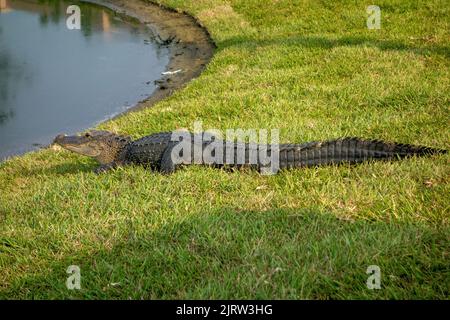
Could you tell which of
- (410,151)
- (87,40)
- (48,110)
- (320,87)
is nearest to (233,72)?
(320,87)

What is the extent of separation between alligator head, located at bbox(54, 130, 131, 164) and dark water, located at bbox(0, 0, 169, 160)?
304 centimetres

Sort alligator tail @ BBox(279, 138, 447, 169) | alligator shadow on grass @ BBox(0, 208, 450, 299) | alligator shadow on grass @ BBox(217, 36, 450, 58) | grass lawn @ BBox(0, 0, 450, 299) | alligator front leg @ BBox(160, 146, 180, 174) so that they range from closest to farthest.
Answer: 1. alligator shadow on grass @ BBox(0, 208, 450, 299)
2. grass lawn @ BBox(0, 0, 450, 299)
3. alligator tail @ BBox(279, 138, 447, 169)
4. alligator front leg @ BBox(160, 146, 180, 174)
5. alligator shadow on grass @ BBox(217, 36, 450, 58)

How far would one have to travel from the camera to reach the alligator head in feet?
21.9

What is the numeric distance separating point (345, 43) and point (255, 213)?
777cm

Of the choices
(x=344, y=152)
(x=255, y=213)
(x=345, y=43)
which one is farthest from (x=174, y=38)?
(x=255, y=213)

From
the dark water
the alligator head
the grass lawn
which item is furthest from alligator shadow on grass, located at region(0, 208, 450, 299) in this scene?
the dark water

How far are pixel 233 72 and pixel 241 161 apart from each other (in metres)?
5.65

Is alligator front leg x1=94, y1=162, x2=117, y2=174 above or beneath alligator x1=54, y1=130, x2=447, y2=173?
beneath

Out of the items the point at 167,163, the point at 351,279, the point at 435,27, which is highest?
the point at 435,27

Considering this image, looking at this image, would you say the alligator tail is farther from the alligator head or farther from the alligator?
the alligator head

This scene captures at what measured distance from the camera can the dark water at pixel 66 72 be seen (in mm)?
10781

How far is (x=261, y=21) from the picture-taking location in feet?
50.5

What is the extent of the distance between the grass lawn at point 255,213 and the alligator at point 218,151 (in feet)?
0.51
